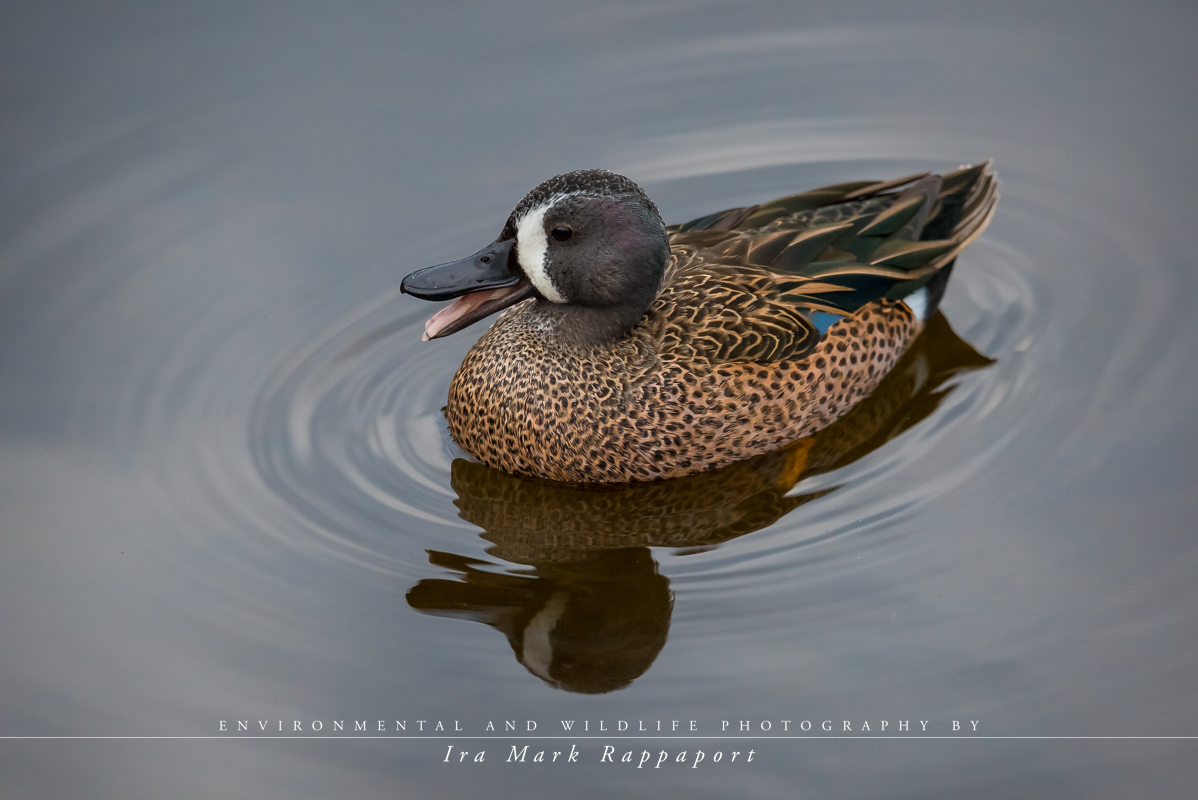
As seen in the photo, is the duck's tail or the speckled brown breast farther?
the duck's tail

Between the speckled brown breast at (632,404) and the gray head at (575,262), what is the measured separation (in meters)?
0.19

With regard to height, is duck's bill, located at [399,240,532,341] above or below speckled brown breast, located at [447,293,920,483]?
above

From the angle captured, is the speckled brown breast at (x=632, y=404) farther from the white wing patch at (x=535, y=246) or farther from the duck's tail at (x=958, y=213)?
the duck's tail at (x=958, y=213)

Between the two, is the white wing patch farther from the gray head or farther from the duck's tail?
the duck's tail

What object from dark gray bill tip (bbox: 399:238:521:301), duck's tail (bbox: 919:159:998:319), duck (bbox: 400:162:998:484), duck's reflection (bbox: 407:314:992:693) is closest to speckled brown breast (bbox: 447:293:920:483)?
duck (bbox: 400:162:998:484)

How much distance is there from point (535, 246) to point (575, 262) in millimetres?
198

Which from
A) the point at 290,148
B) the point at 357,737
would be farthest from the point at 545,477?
the point at 290,148

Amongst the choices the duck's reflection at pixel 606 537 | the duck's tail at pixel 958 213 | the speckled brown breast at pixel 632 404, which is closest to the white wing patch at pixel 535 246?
the speckled brown breast at pixel 632 404

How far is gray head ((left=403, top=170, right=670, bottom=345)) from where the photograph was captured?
5.88 meters

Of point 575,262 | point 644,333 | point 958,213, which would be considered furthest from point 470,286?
point 958,213

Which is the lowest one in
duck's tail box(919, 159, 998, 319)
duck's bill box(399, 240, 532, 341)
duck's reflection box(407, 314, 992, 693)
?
duck's reflection box(407, 314, 992, 693)

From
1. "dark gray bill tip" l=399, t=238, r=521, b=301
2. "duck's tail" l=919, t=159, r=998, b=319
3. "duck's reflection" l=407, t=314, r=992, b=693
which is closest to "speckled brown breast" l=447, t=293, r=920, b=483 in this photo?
"duck's reflection" l=407, t=314, r=992, b=693

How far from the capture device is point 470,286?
6008 millimetres

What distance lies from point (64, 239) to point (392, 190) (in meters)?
1.96
